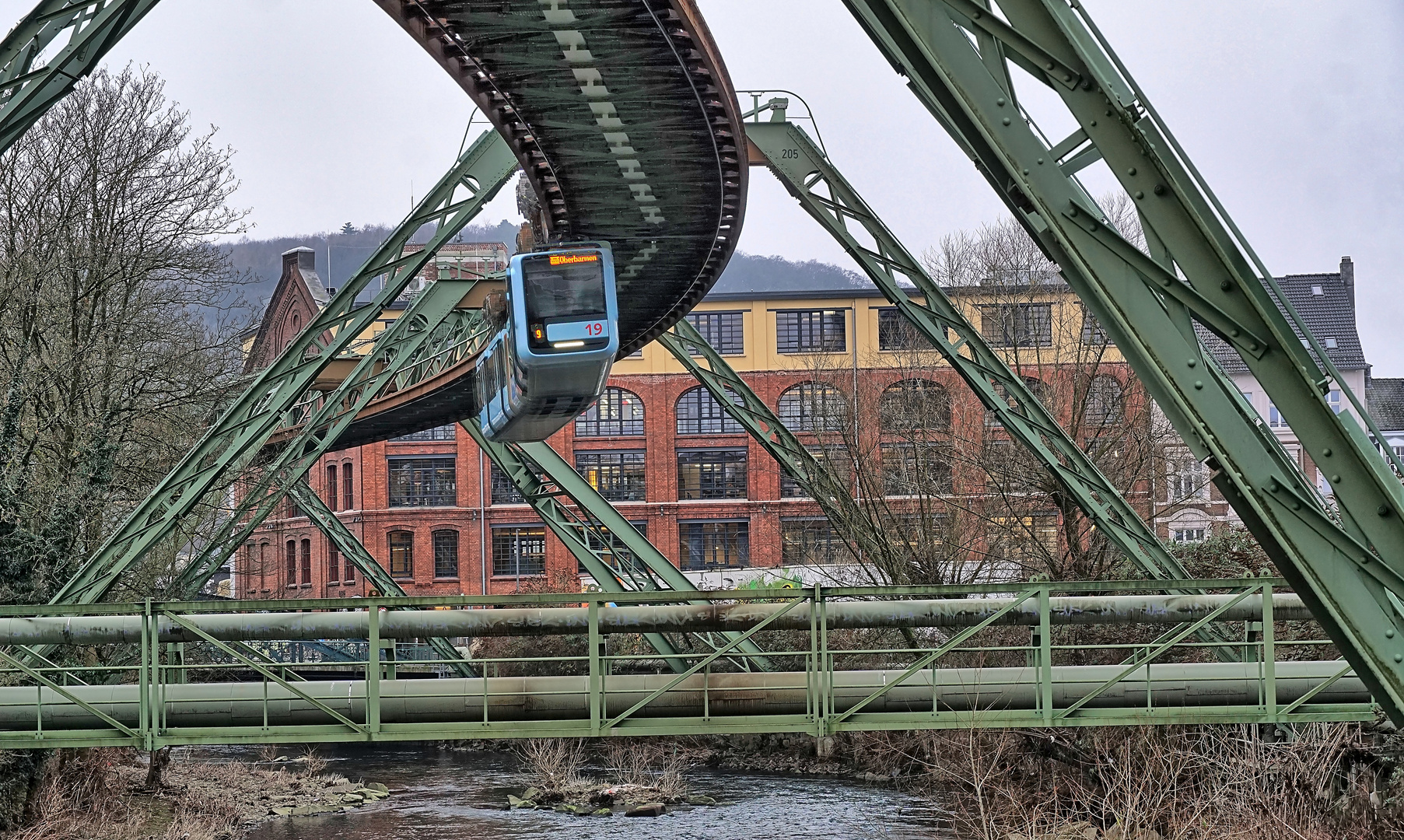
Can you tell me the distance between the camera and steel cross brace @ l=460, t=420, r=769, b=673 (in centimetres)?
2170

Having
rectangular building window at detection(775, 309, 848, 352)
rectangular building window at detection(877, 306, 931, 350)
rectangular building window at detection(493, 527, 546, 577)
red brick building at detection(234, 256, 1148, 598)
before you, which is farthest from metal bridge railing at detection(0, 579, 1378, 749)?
rectangular building window at detection(493, 527, 546, 577)

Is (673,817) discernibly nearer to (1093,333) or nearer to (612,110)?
(1093,333)

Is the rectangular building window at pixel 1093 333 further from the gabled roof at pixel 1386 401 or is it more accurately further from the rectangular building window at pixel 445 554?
the gabled roof at pixel 1386 401

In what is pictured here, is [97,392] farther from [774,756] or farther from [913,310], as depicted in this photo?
[774,756]

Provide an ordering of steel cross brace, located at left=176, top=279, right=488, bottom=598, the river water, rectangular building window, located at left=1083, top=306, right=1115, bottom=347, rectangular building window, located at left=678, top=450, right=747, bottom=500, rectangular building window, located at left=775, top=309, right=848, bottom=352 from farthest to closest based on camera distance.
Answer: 1. rectangular building window, located at left=678, top=450, right=747, bottom=500
2. rectangular building window, located at left=775, top=309, right=848, bottom=352
3. rectangular building window, located at left=1083, top=306, right=1115, bottom=347
4. the river water
5. steel cross brace, located at left=176, top=279, right=488, bottom=598

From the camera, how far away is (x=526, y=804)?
27.2 m

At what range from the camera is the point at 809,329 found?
2400 inches

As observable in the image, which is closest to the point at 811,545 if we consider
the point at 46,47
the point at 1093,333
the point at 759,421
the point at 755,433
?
the point at 1093,333

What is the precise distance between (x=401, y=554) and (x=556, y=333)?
148ft

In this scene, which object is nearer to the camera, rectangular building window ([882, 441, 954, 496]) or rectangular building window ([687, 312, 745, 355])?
rectangular building window ([882, 441, 954, 496])

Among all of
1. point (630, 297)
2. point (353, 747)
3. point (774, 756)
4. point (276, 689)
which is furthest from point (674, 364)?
point (276, 689)

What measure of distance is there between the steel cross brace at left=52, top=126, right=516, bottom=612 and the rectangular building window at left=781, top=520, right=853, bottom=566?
60.8 ft

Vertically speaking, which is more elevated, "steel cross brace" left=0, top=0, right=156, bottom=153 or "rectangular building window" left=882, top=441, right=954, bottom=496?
"steel cross brace" left=0, top=0, right=156, bottom=153

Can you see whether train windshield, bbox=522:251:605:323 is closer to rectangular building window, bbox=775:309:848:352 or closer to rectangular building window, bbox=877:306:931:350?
rectangular building window, bbox=877:306:931:350
